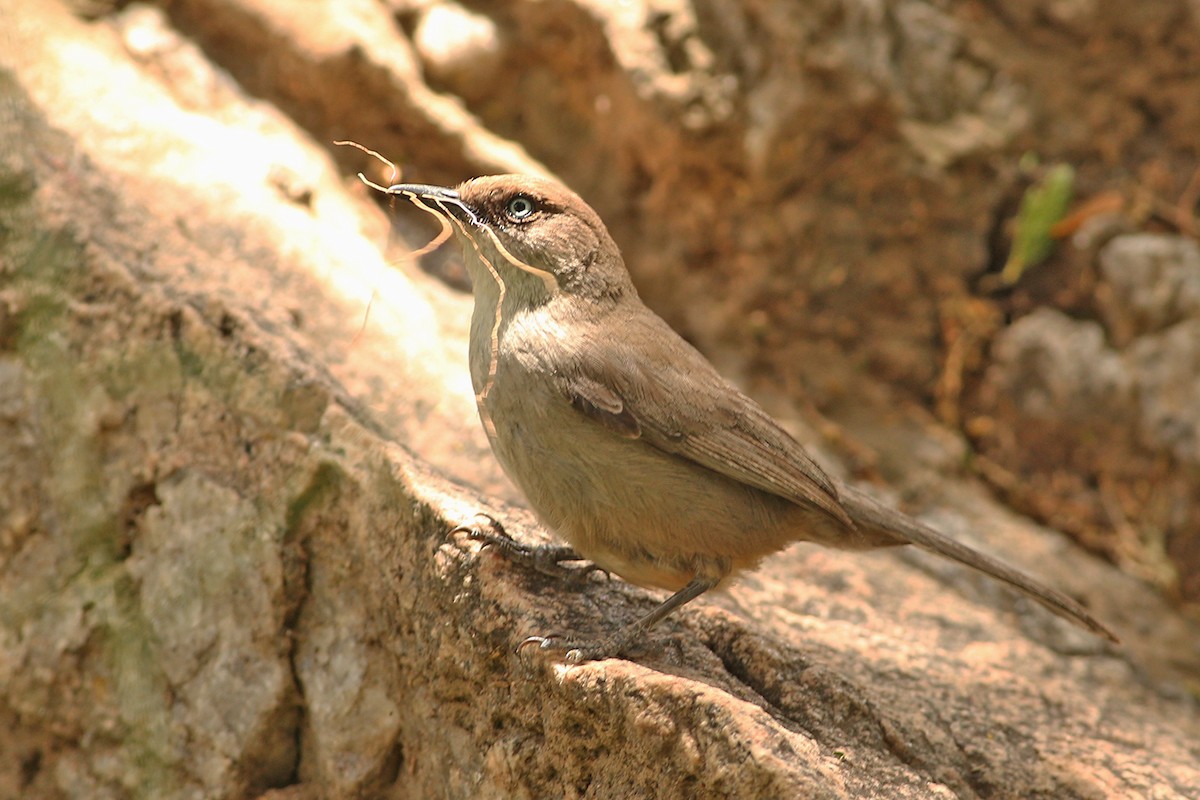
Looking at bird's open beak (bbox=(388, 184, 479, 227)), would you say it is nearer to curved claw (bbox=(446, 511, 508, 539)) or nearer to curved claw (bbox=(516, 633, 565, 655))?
curved claw (bbox=(446, 511, 508, 539))

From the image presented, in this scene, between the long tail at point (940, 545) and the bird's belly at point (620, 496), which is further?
the long tail at point (940, 545)

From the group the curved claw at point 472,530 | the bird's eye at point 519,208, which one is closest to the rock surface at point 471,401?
the curved claw at point 472,530

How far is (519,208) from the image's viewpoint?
3.68 meters

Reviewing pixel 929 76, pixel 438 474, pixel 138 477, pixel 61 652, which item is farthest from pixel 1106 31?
pixel 61 652

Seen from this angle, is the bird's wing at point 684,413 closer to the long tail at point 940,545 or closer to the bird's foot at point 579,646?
the long tail at point 940,545

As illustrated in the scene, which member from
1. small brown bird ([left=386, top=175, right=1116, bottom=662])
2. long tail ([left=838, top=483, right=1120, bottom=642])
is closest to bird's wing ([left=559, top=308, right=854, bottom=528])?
small brown bird ([left=386, top=175, right=1116, bottom=662])

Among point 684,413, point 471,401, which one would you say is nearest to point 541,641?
point 684,413

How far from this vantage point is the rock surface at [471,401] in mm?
3387

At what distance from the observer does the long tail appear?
3.81m

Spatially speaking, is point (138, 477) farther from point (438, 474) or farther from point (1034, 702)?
point (1034, 702)

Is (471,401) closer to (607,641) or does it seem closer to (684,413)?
(684,413)

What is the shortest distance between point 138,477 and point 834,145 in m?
3.82

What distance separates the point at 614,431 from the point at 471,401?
57.4 inches

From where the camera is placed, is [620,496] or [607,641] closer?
[607,641]
